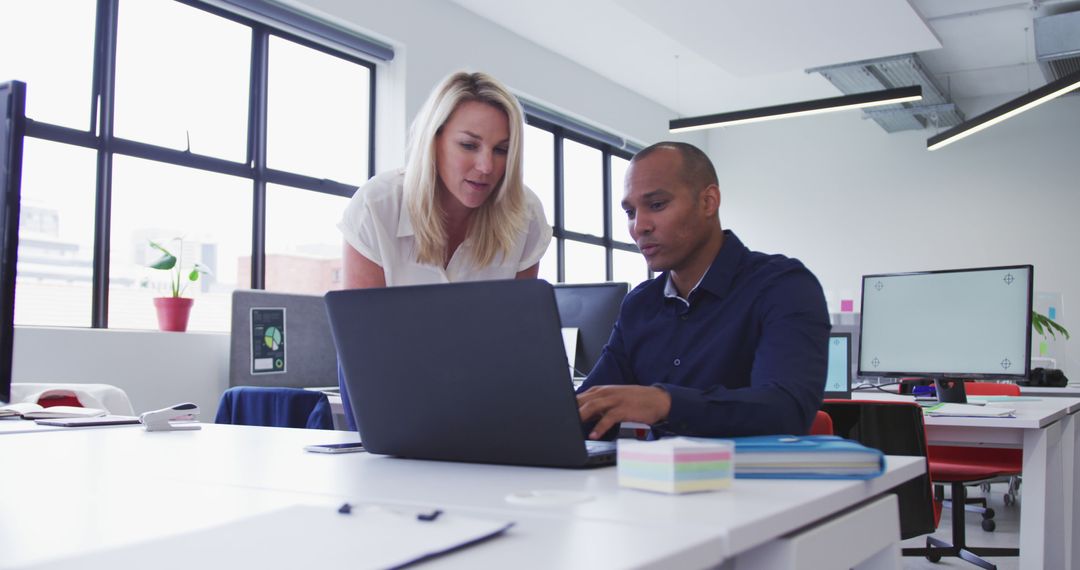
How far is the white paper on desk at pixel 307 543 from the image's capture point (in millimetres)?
583

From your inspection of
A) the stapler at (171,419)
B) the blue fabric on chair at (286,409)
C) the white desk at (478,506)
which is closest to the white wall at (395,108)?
the blue fabric on chair at (286,409)

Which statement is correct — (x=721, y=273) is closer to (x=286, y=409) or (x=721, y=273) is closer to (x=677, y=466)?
(x=677, y=466)

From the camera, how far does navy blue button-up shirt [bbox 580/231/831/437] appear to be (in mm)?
1188

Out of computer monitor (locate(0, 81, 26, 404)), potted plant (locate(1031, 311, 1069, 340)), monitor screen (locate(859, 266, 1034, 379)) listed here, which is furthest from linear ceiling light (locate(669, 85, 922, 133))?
computer monitor (locate(0, 81, 26, 404))

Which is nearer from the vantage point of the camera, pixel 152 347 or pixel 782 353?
pixel 782 353

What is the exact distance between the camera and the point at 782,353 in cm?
133

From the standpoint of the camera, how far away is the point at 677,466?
2.67ft

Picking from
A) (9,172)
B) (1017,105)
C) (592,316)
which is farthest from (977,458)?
(1017,105)

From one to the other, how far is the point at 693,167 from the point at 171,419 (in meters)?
1.05

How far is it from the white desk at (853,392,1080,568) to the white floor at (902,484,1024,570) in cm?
73

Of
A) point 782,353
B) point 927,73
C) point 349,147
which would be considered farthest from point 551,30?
point 782,353

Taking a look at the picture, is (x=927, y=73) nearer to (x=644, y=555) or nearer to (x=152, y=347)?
(x=152, y=347)

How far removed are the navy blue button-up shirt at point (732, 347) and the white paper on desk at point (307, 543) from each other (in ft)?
1.76

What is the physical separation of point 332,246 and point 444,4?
1699mm
